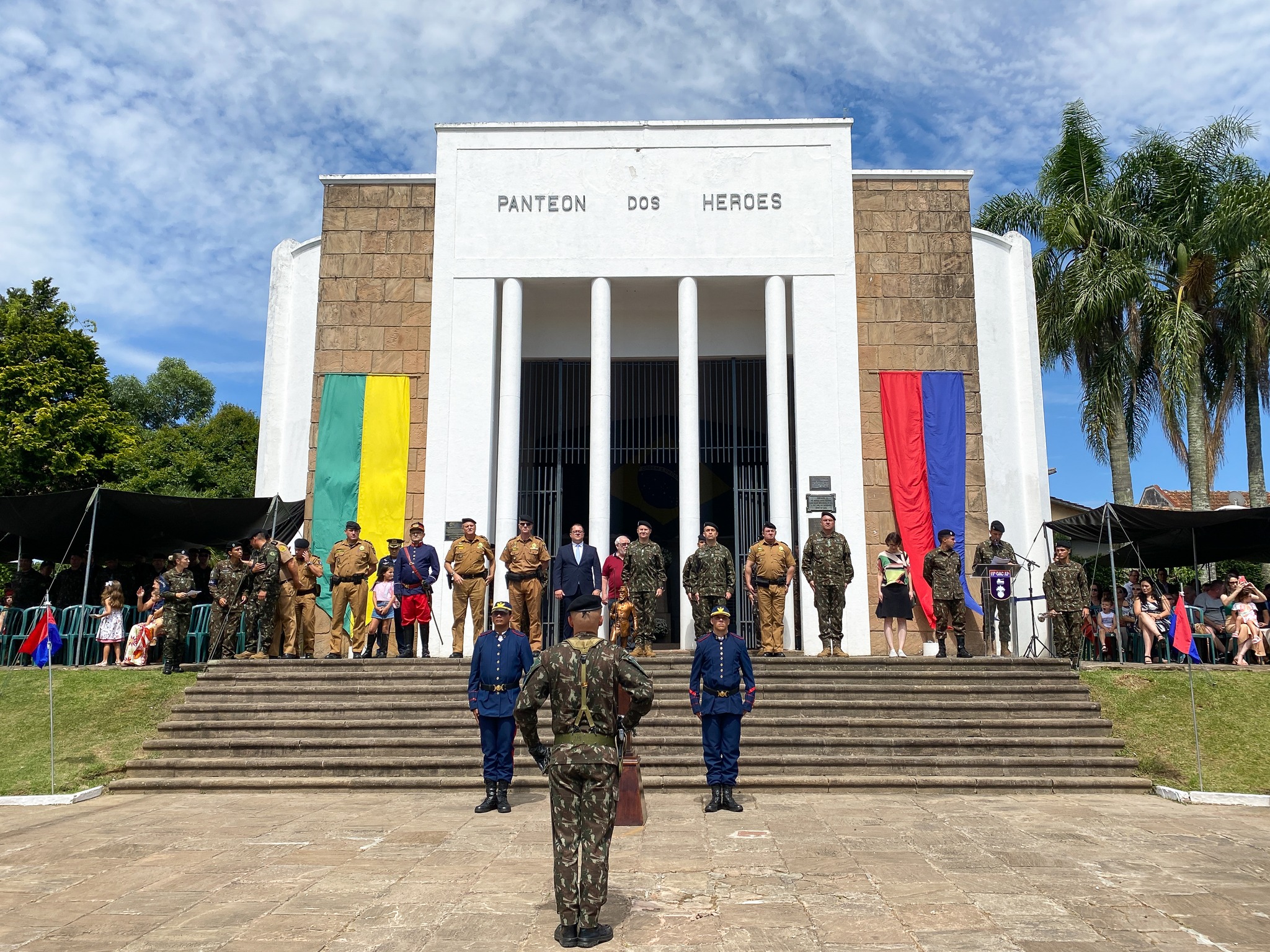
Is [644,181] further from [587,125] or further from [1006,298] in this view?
[1006,298]

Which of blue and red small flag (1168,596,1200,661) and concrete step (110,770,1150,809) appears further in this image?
blue and red small flag (1168,596,1200,661)

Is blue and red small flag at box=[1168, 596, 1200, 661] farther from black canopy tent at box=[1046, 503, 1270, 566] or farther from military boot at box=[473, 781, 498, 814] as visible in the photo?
military boot at box=[473, 781, 498, 814]

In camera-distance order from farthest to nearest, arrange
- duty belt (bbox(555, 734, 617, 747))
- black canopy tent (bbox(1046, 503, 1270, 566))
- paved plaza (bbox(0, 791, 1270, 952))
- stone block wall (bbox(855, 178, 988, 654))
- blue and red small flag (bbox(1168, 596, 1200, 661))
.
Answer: stone block wall (bbox(855, 178, 988, 654)), black canopy tent (bbox(1046, 503, 1270, 566)), blue and red small flag (bbox(1168, 596, 1200, 661)), duty belt (bbox(555, 734, 617, 747)), paved plaza (bbox(0, 791, 1270, 952))

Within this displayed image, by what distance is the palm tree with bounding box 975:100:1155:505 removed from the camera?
70.8 ft

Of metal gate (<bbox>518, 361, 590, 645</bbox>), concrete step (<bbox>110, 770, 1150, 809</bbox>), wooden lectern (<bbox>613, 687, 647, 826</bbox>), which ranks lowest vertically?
concrete step (<bbox>110, 770, 1150, 809</bbox>)

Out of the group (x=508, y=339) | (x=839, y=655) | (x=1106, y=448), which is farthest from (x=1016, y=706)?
(x=1106, y=448)

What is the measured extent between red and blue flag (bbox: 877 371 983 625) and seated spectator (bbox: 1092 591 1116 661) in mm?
2237

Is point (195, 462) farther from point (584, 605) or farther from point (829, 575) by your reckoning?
point (584, 605)

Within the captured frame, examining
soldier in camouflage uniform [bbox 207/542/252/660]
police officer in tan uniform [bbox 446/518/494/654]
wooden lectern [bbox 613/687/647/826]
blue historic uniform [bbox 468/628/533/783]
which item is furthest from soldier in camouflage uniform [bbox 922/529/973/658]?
soldier in camouflage uniform [bbox 207/542/252/660]

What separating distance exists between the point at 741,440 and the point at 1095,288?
1097cm

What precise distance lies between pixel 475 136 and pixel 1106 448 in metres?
16.3

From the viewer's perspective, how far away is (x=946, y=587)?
477 inches

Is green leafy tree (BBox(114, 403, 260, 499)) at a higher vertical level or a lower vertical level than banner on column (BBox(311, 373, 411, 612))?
higher

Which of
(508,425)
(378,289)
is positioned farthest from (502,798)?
(378,289)
